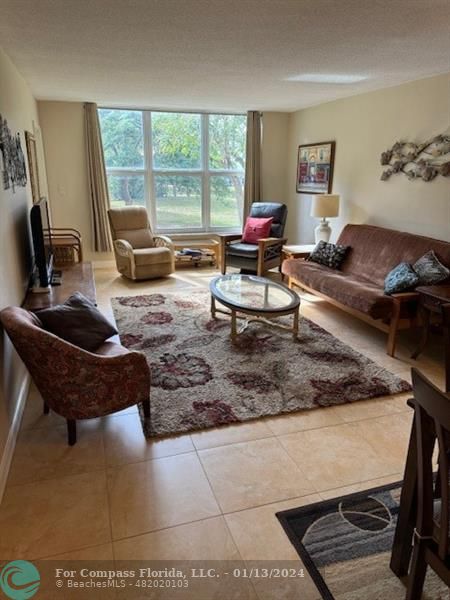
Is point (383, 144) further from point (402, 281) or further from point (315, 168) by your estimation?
point (402, 281)

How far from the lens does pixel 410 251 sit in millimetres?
3875

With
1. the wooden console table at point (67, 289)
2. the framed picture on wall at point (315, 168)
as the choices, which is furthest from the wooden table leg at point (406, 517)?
the framed picture on wall at point (315, 168)

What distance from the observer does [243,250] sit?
5.51 m

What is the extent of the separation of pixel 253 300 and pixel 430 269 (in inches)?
58.4

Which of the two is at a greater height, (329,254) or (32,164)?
(32,164)

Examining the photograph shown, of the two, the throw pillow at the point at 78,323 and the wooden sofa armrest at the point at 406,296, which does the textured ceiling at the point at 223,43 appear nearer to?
the throw pillow at the point at 78,323

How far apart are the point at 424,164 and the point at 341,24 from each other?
1.98 m

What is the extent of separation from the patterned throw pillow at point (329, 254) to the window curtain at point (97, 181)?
305 centimetres

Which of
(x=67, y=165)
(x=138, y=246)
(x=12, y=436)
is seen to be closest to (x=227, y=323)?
(x=12, y=436)

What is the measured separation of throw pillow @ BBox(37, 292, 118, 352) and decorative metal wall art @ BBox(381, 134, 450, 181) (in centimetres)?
319

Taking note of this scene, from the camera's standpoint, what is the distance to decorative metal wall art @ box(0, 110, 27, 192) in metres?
2.71

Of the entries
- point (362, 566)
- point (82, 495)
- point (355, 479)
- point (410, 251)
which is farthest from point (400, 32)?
point (82, 495)

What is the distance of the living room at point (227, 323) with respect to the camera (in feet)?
5.49

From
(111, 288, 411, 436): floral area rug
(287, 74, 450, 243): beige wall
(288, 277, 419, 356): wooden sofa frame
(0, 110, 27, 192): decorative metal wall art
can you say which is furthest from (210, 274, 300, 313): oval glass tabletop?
(0, 110, 27, 192): decorative metal wall art
